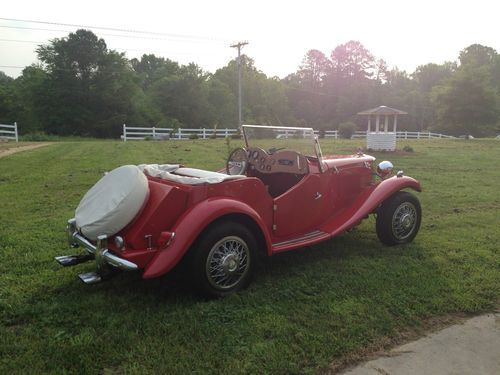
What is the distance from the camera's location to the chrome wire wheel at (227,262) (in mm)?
3527

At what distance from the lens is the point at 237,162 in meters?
5.06

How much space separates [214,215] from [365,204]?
2161 millimetres

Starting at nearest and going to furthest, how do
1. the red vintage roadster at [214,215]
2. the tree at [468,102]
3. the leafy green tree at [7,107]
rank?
the red vintage roadster at [214,215]
the tree at [468,102]
the leafy green tree at [7,107]

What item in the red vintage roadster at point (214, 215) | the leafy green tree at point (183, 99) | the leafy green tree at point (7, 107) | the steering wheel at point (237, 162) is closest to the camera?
the red vintage roadster at point (214, 215)

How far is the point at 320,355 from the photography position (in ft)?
9.32

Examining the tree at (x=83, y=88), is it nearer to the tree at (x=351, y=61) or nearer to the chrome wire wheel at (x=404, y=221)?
the chrome wire wheel at (x=404, y=221)

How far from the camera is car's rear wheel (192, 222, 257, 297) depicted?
135 inches

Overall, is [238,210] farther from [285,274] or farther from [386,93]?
[386,93]

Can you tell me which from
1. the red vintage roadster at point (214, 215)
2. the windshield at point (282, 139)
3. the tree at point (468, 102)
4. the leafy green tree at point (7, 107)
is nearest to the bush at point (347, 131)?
the tree at point (468, 102)

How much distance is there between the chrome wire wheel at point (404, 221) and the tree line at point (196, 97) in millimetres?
16456

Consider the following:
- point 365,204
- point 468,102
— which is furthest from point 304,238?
point 468,102

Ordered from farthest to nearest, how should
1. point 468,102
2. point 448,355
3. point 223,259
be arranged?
1. point 468,102
2. point 223,259
3. point 448,355

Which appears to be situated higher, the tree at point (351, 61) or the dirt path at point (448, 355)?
the tree at point (351, 61)

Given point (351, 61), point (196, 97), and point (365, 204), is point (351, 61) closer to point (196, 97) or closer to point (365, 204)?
point (196, 97)
